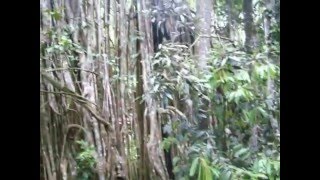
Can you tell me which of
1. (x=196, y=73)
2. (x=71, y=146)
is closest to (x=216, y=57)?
(x=196, y=73)

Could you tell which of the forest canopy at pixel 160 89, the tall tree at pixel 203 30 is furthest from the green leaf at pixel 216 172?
the tall tree at pixel 203 30

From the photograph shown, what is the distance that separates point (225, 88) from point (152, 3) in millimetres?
448

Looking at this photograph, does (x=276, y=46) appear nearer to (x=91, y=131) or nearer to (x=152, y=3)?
(x=152, y=3)

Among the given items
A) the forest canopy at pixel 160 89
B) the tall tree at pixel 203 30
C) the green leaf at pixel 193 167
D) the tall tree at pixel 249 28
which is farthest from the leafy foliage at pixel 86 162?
the tall tree at pixel 249 28

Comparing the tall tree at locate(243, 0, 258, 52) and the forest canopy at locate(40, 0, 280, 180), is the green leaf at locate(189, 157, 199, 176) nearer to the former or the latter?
the forest canopy at locate(40, 0, 280, 180)

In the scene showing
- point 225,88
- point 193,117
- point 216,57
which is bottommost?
point 193,117

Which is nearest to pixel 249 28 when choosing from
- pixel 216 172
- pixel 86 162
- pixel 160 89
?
pixel 160 89

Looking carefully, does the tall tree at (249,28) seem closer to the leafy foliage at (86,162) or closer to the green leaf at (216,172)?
the green leaf at (216,172)

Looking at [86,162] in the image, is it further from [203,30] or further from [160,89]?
[203,30]

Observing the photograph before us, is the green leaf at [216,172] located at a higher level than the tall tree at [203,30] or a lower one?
lower

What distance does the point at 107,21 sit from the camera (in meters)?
1.77

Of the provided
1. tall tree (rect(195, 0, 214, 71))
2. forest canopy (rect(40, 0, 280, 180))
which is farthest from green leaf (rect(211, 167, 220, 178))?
tall tree (rect(195, 0, 214, 71))
